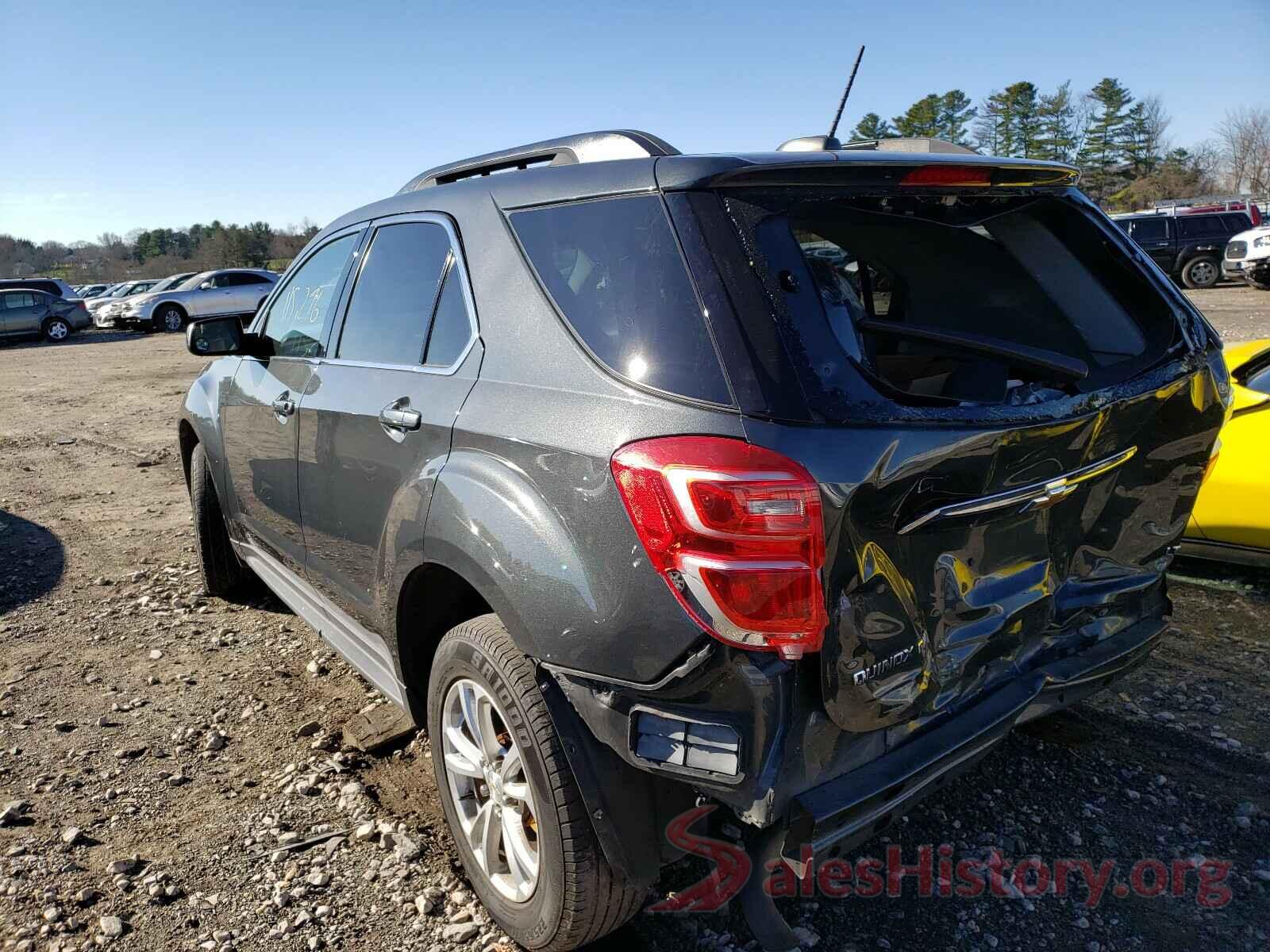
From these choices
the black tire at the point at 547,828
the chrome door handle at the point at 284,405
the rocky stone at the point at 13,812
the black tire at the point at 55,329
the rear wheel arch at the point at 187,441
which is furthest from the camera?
the black tire at the point at 55,329

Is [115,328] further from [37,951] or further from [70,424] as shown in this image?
[37,951]

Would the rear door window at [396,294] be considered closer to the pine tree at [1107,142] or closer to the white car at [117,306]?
the white car at [117,306]

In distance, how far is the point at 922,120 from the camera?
206ft

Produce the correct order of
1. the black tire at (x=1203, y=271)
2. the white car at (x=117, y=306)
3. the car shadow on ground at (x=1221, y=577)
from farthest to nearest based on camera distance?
1. the white car at (x=117, y=306)
2. the black tire at (x=1203, y=271)
3. the car shadow on ground at (x=1221, y=577)

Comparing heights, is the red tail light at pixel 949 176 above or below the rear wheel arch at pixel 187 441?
above

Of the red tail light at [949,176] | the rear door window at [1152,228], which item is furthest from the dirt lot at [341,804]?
the rear door window at [1152,228]

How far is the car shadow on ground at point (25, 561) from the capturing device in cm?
523

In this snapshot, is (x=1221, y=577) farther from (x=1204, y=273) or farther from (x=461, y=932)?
(x=1204, y=273)

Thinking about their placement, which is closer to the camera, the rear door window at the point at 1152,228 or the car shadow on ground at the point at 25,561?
the car shadow on ground at the point at 25,561

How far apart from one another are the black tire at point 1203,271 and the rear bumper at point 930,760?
25.5m

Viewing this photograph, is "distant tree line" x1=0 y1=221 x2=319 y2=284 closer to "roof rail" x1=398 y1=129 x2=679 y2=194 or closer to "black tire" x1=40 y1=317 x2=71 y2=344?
"black tire" x1=40 y1=317 x2=71 y2=344

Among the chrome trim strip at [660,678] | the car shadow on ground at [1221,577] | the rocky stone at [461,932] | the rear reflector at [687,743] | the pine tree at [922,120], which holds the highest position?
the pine tree at [922,120]

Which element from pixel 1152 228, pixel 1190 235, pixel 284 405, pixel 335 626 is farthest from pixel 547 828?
pixel 1190 235

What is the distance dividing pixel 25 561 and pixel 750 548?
567 cm
